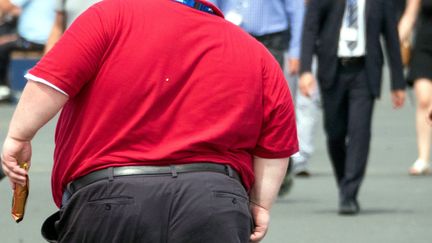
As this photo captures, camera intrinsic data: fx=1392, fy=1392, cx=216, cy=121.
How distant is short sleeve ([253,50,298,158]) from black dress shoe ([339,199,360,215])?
16.5ft

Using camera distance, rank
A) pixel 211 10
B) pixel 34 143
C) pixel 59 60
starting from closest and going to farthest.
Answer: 1. pixel 59 60
2. pixel 211 10
3. pixel 34 143

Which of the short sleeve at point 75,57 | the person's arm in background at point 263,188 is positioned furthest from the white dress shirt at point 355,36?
the short sleeve at point 75,57

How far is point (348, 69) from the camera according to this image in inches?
386

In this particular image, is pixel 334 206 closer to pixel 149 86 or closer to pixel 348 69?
pixel 348 69

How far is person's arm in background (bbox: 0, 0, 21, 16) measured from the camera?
60.3ft

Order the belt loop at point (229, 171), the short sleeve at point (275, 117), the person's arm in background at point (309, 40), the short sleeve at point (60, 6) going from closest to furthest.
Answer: the belt loop at point (229, 171) < the short sleeve at point (275, 117) < the short sleeve at point (60, 6) < the person's arm in background at point (309, 40)

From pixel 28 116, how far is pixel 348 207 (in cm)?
559

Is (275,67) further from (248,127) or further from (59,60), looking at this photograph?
(59,60)

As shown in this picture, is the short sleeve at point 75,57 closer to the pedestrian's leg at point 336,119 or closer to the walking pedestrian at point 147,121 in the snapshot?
the walking pedestrian at point 147,121

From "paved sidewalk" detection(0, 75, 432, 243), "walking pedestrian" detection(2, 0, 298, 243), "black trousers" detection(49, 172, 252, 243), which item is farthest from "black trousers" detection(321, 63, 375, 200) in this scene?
"black trousers" detection(49, 172, 252, 243)

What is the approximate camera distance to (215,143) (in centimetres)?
455

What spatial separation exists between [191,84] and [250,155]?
403 millimetres

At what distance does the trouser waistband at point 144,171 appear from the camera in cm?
447

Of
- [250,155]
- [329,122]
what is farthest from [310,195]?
[250,155]
